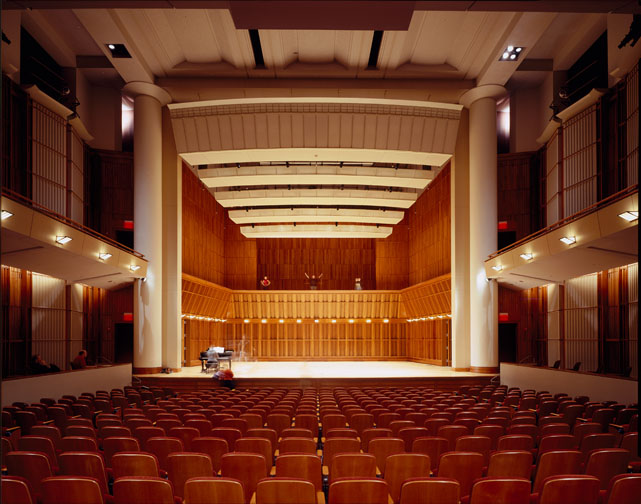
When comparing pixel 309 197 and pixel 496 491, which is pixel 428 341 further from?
pixel 496 491

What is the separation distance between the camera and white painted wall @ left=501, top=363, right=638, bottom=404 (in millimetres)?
10969

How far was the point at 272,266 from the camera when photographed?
31.3 m

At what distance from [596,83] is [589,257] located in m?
6.49

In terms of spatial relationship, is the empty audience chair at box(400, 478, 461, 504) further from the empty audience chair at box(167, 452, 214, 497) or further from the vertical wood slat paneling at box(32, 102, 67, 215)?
the vertical wood slat paneling at box(32, 102, 67, 215)

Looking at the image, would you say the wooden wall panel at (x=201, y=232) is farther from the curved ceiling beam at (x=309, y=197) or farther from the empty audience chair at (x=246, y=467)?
Result: the empty audience chair at (x=246, y=467)

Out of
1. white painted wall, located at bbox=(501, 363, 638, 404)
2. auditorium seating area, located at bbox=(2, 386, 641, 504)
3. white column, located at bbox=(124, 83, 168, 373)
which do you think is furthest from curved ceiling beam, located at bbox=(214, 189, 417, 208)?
auditorium seating area, located at bbox=(2, 386, 641, 504)

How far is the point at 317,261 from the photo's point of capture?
31.6 m

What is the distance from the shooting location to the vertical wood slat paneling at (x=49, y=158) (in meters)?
16.7

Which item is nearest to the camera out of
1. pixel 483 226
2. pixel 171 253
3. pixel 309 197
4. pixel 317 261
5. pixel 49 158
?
pixel 49 158

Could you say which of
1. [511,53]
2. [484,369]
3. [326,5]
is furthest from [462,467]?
[484,369]

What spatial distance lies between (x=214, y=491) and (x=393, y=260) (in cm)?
2753

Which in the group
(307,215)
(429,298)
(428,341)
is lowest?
(428,341)

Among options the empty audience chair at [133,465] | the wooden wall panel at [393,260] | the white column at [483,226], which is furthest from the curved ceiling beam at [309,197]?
the empty audience chair at [133,465]

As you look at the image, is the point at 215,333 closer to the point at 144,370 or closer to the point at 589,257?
the point at 144,370
